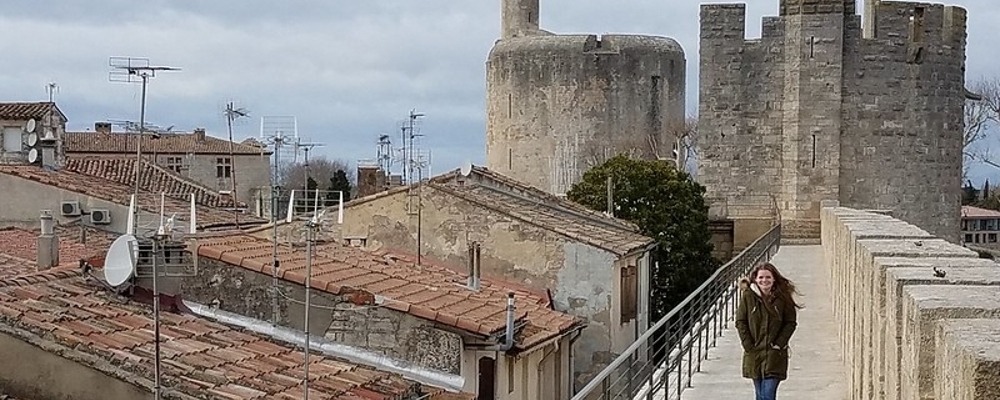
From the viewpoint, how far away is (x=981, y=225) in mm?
70000

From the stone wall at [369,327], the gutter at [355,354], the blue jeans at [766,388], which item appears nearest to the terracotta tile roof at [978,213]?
the stone wall at [369,327]

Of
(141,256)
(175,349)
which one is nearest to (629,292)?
(141,256)

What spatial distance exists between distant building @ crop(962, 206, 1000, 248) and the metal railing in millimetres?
52908

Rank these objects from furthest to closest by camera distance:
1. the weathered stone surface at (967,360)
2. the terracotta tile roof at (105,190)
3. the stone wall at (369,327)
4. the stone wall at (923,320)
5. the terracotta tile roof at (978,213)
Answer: the terracotta tile roof at (978,213), the terracotta tile roof at (105,190), the stone wall at (369,327), the stone wall at (923,320), the weathered stone surface at (967,360)

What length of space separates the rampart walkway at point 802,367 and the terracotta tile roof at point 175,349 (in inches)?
95.1

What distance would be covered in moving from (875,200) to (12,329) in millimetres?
25971

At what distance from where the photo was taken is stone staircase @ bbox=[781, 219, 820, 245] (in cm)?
3061

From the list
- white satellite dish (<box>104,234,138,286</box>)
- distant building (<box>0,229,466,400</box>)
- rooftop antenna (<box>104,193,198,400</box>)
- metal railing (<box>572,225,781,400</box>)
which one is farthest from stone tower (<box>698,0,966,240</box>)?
white satellite dish (<box>104,234,138,286</box>)

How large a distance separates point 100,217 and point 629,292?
762 cm

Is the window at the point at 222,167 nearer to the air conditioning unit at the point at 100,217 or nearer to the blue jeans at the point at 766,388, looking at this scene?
the air conditioning unit at the point at 100,217

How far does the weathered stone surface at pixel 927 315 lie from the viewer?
368 centimetres

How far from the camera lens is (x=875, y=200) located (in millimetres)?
32188

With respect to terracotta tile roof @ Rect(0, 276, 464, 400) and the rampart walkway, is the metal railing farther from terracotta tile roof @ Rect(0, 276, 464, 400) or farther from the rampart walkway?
terracotta tile roof @ Rect(0, 276, 464, 400)

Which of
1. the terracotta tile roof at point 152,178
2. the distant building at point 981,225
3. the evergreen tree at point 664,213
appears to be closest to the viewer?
the terracotta tile roof at point 152,178
